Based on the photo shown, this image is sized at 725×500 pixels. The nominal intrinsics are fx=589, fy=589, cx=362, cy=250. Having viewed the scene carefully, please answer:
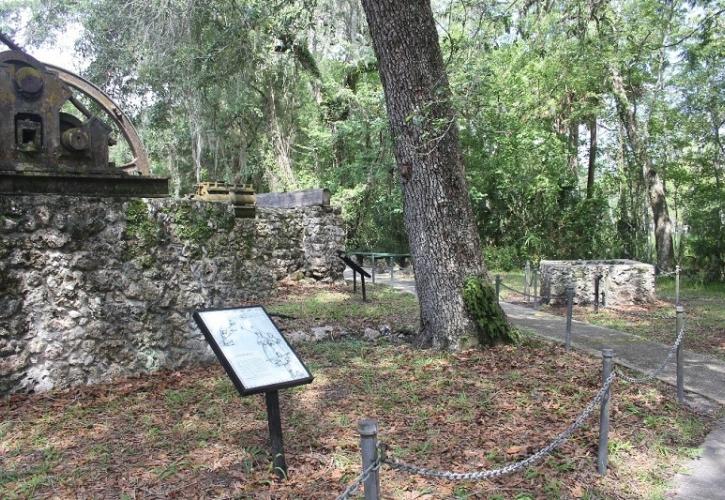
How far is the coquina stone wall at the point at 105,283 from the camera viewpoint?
5.03 m

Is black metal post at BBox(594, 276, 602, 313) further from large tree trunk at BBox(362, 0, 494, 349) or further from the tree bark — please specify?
the tree bark

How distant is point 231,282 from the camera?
22.2ft

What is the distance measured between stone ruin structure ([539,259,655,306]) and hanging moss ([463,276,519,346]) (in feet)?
16.2

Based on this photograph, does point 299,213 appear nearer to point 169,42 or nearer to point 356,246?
point 169,42

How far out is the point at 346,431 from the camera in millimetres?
4242

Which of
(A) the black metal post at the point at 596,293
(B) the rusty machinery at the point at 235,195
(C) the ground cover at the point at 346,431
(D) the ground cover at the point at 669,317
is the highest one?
(B) the rusty machinery at the point at 235,195

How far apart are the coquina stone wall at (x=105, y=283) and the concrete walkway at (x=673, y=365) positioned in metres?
4.41

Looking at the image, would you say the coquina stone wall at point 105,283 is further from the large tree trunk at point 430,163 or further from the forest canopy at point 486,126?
the forest canopy at point 486,126

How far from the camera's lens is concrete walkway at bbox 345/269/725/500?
3654mm

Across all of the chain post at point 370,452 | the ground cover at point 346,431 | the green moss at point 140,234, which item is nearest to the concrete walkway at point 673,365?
the ground cover at point 346,431

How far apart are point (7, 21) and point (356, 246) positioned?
55.7 feet

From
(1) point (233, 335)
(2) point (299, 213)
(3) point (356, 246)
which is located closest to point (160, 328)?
(1) point (233, 335)

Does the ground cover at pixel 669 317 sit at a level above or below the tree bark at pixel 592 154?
below

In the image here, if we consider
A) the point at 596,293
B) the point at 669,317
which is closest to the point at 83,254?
the point at 596,293
